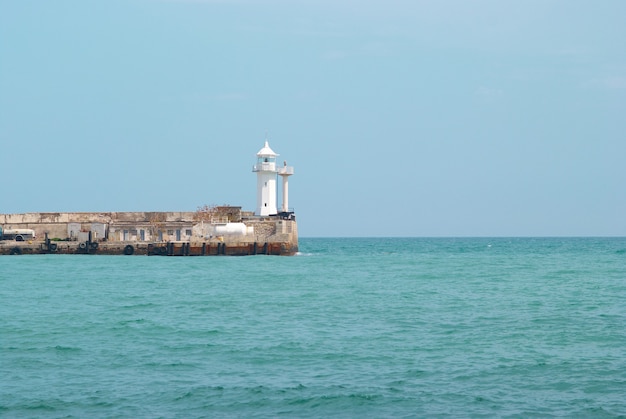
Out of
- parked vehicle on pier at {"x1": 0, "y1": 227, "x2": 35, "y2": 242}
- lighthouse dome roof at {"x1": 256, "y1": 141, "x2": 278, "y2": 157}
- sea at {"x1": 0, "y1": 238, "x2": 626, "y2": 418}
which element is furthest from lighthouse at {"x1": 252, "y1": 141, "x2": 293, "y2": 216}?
sea at {"x1": 0, "y1": 238, "x2": 626, "y2": 418}

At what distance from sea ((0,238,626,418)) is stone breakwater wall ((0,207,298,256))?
1872 centimetres

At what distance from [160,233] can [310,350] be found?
38.1m

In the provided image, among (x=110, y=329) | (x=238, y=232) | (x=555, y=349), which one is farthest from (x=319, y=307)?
(x=238, y=232)

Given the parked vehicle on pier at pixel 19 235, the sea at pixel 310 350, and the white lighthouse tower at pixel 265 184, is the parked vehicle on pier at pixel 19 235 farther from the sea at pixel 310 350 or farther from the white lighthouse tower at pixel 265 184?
the sea at pixel 310 350

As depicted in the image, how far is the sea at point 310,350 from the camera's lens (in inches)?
512

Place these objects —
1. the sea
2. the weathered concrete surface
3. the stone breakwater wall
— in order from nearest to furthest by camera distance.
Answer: the sea < the weathered concrete surface < the stone breakwater wall

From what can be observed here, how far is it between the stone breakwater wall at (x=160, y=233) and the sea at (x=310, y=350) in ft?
61.4

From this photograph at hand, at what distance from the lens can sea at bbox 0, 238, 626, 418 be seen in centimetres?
1301

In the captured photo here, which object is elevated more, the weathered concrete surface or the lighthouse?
the lighthouse

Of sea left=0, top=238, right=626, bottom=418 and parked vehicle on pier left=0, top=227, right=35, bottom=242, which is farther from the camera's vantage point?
parked vehicle on pier left=0, top=227, right=35, bottom=242

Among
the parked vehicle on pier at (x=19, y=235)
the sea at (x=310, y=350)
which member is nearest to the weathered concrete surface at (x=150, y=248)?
the parked vehicle on pier at (x=19, y=235)

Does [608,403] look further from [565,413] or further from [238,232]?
[238,232]

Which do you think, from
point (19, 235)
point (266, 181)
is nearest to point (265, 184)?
point (266, 181)

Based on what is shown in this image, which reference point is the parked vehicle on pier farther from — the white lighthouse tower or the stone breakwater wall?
the white lighthouse tower
